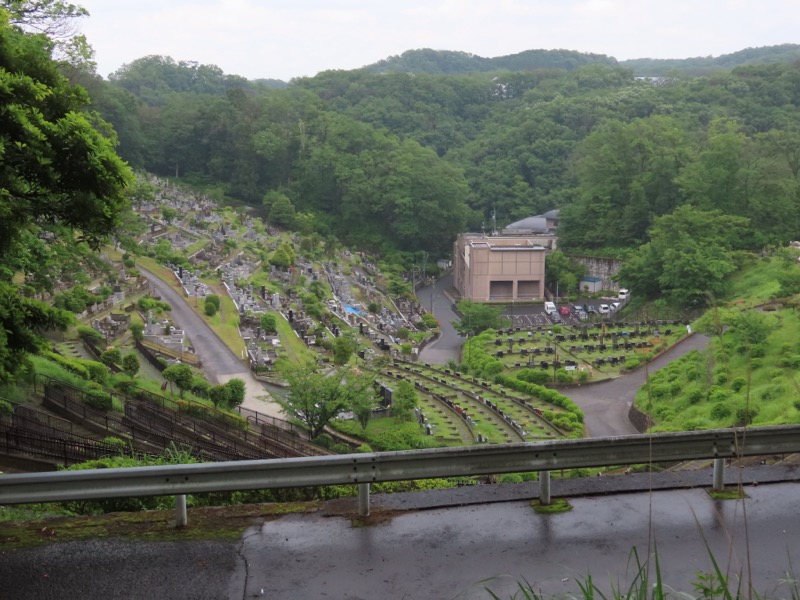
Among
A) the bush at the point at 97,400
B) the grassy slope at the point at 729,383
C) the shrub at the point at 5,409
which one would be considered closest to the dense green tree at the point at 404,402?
the grassy slope at the point at 729,383

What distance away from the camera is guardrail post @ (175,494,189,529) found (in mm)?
4113

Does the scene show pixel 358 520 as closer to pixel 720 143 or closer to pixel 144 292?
pixel 144 292

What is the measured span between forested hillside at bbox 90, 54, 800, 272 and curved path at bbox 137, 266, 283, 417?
15.9 metres

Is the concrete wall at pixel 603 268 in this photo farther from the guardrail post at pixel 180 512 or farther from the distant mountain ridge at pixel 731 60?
the distant mountain ridge at pixel 731 60

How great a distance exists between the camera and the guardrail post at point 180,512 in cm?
411

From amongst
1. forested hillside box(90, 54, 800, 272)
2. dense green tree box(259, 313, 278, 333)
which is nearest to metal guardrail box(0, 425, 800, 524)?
dense green tree box(259, 313, 278, 333)

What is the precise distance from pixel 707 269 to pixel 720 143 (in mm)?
12658

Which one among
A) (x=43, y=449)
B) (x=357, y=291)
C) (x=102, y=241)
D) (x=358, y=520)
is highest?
(x=102, y=241)

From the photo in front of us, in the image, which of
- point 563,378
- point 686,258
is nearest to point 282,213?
point 686,258

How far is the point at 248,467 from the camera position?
13.1 feet

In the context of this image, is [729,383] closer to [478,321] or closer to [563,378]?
[563,378]

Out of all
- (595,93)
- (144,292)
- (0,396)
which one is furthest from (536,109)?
(0,396)

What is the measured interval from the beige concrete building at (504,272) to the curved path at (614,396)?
1522 centimetres

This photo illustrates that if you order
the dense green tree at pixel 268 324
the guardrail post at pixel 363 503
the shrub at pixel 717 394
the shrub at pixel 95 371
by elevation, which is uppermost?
the guardrail post at pixel 363 503
